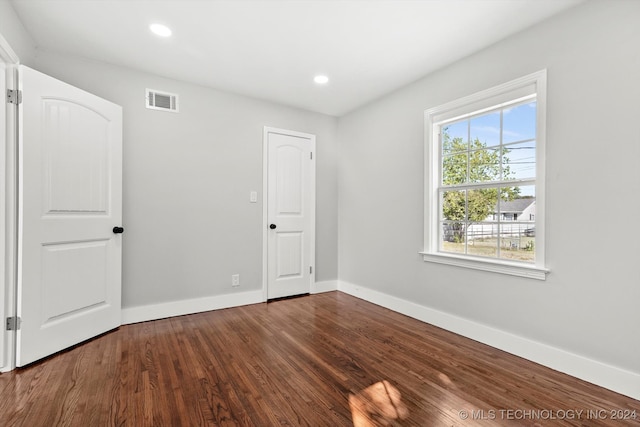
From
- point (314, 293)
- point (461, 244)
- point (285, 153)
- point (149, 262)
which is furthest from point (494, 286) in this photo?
point (149, 262)

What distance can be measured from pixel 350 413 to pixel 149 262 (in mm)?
2497

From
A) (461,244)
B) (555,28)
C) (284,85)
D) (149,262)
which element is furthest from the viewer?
(284,85)

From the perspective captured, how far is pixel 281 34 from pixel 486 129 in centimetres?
196

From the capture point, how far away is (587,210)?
205cm

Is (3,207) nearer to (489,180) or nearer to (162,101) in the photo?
(162,101)

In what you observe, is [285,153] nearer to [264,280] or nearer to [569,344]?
[264,280]

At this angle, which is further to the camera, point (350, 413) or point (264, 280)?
point (264, 280)

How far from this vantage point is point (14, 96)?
2139 mm

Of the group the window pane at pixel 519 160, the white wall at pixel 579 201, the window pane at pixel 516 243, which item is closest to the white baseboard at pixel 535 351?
the white wall at pixel 579 201

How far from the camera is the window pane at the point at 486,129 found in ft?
8.73

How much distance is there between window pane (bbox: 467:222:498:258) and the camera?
266 cm

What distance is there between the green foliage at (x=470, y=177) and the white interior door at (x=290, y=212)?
1.81 metres

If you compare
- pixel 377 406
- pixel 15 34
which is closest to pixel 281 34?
pixel 15 34

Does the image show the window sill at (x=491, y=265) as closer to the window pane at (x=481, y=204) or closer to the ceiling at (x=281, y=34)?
the window pane at (x=481, y=204)
